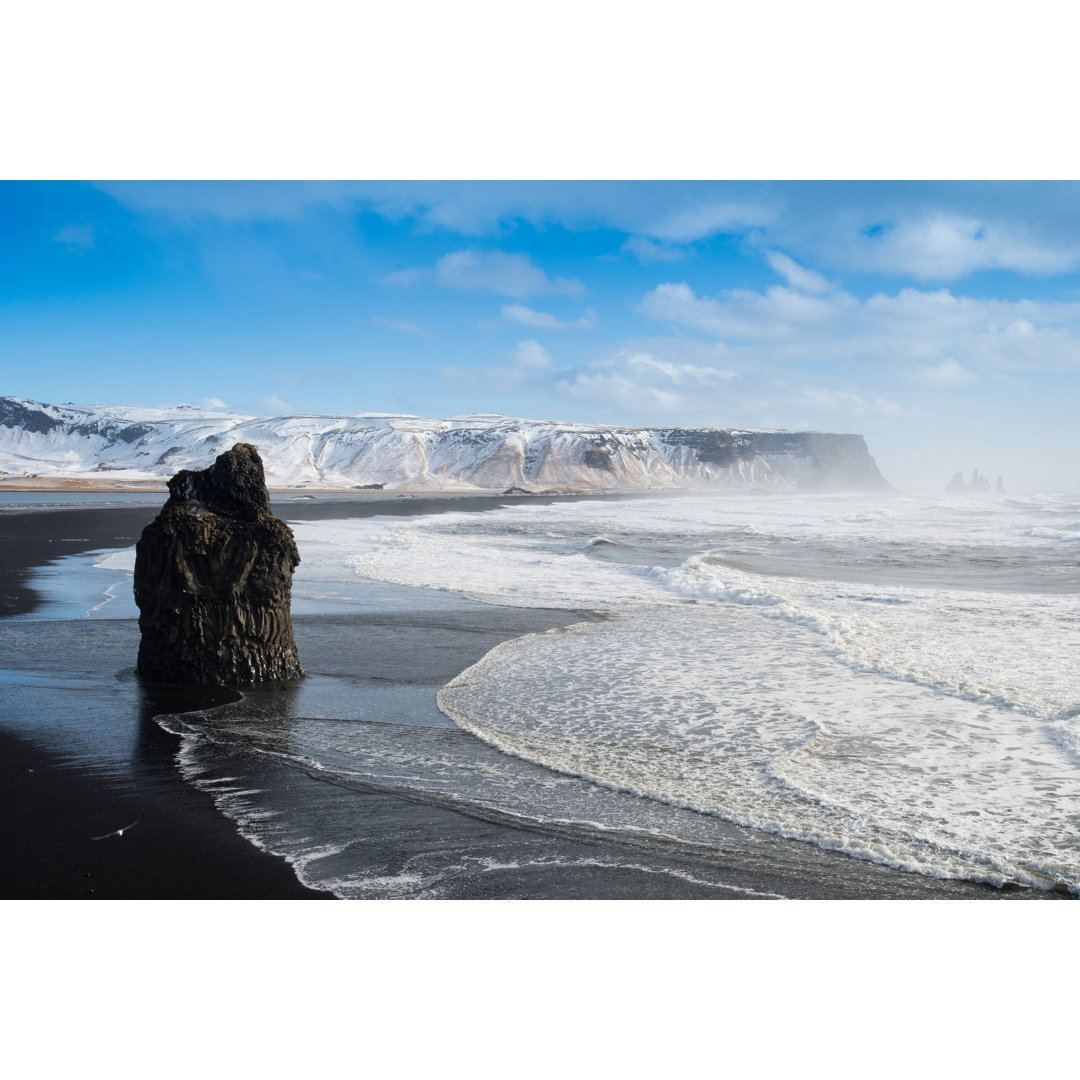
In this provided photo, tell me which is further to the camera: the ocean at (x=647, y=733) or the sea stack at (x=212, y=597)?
the sea stack at (x=212, y=597)

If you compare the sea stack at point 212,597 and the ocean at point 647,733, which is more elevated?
the sea stack at point 212,597

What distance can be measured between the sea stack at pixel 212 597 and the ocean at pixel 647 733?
0.61 metres

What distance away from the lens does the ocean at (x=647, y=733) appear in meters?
4.84

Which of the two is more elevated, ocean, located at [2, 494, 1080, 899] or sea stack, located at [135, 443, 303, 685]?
sea stack, located at [135, 443, 303, 685]

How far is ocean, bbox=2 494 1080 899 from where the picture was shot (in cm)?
484

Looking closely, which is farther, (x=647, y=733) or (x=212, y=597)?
(x=212, y=597)

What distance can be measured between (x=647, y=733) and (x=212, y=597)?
4.69m

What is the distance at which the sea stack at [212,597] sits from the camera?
839 centimetres

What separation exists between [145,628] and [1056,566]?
23712mm

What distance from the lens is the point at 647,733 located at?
291 inches

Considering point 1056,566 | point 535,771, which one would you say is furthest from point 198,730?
point 1056,566

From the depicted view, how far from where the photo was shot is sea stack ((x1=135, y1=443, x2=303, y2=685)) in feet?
27.5

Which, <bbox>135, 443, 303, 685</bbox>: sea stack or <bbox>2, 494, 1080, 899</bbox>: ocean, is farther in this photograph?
<bbox>135, 443, 303, 685</bbox>: sea stack

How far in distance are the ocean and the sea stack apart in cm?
61
